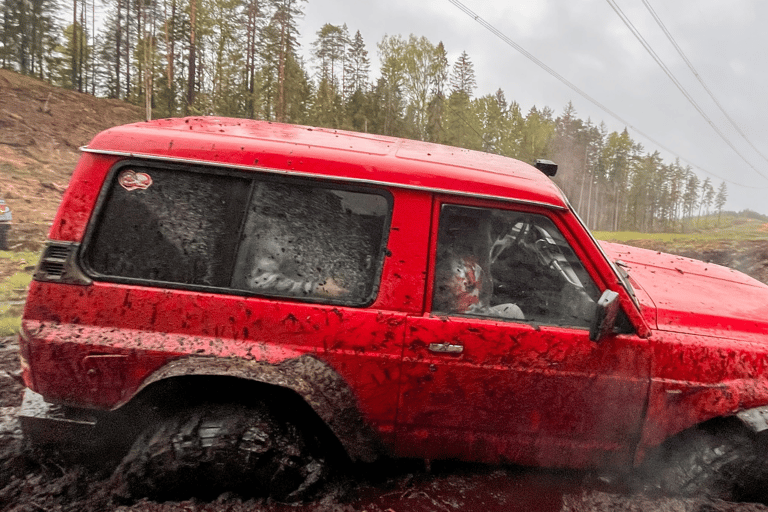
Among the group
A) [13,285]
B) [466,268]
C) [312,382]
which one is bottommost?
[13,285]

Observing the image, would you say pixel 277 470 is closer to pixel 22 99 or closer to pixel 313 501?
pixel 313 501

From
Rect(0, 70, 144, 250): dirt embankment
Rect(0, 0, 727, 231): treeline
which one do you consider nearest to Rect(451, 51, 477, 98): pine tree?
Rect(0, 0, 727, 231): treeline

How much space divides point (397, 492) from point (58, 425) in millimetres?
1792

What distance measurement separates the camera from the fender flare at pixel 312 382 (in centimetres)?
217

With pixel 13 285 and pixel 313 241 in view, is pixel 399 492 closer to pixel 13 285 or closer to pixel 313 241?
pixel 313 241

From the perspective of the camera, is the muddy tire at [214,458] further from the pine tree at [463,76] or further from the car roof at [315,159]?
the pine tree at [463,76]

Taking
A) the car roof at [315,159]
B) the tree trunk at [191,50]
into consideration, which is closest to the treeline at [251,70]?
the tree trunk at [191,50]

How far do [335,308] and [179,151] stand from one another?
1094mm

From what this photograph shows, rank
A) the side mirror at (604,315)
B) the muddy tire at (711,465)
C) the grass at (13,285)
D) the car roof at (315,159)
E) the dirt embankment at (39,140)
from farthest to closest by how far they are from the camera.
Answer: the dirt embankment at (39,140) → the grass at (13,285) → the muddy tire at (711,465) → the car roof at (315,159) → the side mirror at (604,315)

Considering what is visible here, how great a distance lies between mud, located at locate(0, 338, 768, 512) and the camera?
2330 millimetres

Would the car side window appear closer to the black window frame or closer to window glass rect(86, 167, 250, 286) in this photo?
the black window frame

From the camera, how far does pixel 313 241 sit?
7.63ft

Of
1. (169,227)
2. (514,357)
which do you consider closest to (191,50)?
(169,227)

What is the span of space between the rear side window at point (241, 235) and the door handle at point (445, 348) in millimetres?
401
